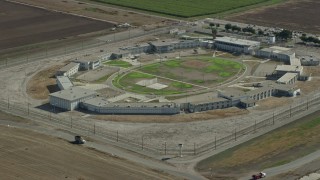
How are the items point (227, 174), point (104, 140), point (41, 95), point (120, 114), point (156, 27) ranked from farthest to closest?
point (156, 27)
point (41, 95)
point (120, 114)
point (104, 140)
point (227, 174)

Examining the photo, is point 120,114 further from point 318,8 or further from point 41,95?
point 318,8

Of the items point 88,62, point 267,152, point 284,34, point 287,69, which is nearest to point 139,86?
point 88,62

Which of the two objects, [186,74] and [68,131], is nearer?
[68,131]

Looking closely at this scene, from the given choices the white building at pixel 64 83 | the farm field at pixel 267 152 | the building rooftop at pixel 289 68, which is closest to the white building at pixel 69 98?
the white building at pixel 64 83

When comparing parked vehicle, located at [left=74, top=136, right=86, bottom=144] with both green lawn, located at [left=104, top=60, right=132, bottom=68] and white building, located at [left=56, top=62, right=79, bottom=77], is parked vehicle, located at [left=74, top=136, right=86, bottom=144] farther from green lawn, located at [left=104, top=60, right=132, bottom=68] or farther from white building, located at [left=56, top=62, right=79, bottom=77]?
green lawn, located at [left=104, top=60, right=132, bottom=68]

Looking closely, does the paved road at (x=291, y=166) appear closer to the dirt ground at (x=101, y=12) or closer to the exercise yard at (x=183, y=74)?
the exercise yard at (x=183, y=74)

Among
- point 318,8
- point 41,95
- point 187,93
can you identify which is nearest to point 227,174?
point 187,93

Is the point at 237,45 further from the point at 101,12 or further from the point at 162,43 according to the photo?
the point at 101,12

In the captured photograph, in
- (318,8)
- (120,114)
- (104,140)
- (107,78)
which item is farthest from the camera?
(318,8)
